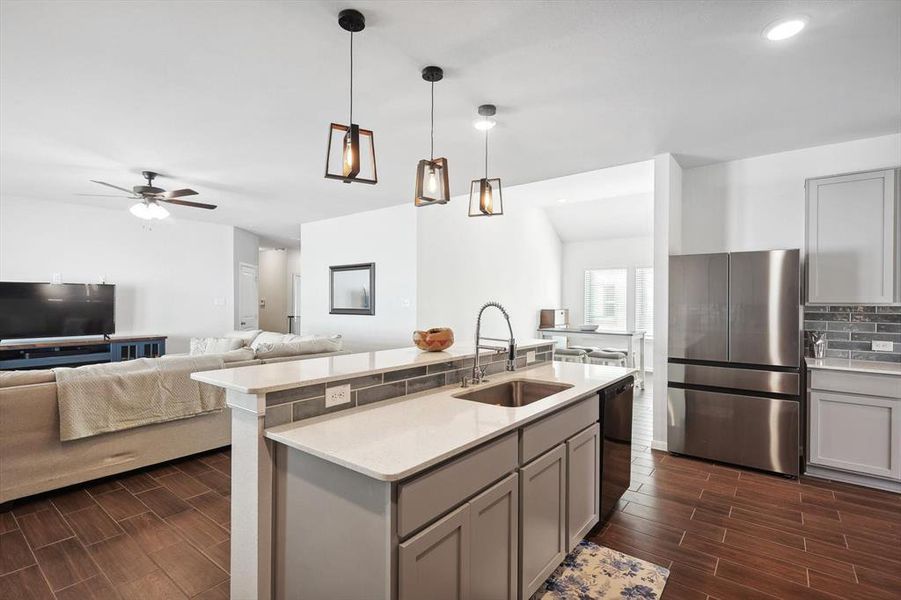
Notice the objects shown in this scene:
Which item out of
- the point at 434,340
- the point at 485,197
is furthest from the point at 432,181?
the point at 434,340

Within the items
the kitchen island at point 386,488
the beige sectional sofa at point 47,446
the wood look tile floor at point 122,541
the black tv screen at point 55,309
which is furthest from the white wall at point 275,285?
the kitchen island at point 386,488

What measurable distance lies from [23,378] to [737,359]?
5.08 m

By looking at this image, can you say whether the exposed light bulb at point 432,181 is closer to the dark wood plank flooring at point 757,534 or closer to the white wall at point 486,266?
the dark wood plank flooring at point 757,534

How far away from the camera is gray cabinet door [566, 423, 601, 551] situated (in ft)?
7.02

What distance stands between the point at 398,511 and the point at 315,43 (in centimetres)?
224

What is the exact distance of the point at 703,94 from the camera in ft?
9.02

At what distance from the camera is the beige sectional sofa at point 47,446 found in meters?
2.70

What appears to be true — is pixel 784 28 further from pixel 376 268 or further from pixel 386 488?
pixel 376 268

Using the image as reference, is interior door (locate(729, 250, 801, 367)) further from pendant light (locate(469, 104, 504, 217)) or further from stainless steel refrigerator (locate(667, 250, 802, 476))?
pendant light (locate(469, 104, 504, 217))

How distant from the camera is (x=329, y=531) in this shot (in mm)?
1421

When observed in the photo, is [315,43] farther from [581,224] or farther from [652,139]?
[581,224]

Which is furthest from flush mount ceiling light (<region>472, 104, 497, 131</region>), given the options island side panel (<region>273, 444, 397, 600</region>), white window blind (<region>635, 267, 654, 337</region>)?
white window blind (<region>635, 267, 654, 337</region>)

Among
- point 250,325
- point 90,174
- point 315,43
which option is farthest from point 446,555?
point 250,325

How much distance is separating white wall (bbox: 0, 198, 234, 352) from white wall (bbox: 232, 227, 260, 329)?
8cm
